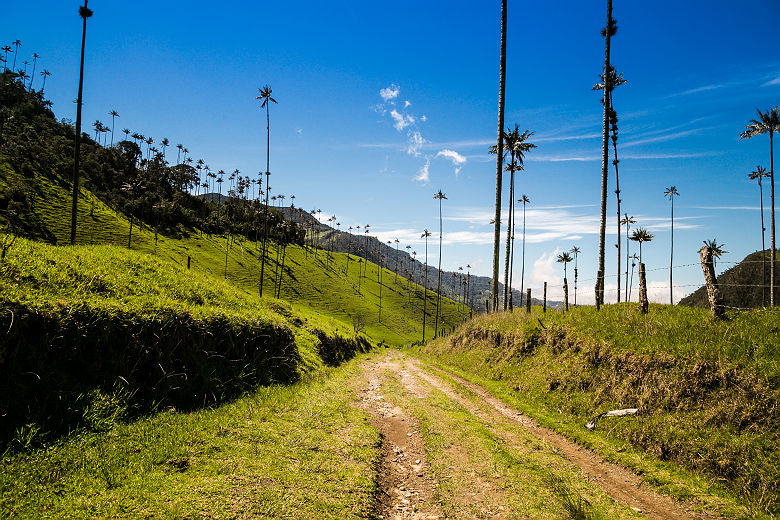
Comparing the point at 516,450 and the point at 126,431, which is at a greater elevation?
the point at 126,431

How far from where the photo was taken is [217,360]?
1145cm

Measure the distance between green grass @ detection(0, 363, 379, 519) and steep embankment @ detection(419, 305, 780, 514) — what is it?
25.2ft

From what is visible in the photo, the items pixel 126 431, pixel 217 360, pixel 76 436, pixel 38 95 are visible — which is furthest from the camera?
pixel 38 95

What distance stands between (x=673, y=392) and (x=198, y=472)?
13125 millimetres

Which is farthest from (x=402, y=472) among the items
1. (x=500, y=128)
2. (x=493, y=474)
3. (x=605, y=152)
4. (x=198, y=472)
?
(x=500, y=128)

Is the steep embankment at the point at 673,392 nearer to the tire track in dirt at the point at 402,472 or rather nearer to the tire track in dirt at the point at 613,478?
the tire track in dirt at the point at 613,478

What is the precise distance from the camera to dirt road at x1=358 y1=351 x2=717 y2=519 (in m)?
6.48

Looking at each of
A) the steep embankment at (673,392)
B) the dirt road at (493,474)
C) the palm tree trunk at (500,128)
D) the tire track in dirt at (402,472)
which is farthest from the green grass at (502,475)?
the palm tree trunk at (500,128)

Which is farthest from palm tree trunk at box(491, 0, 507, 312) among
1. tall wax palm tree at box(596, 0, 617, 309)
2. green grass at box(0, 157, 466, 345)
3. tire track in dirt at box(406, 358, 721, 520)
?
green grass at box(0, 157, 466, 345)

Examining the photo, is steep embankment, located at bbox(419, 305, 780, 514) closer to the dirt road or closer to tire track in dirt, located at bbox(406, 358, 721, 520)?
tire track in dirt, located at bbox(406, 358, 721, 520)

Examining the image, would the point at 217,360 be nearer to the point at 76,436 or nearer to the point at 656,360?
the point at 76,436

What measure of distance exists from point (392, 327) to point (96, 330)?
104970 mm

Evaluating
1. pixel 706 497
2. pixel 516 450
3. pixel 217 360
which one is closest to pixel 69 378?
pixel 217 360

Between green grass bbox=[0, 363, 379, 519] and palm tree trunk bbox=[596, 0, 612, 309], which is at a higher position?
palm tree trunk bbox=[596, 0, 612, 309]
